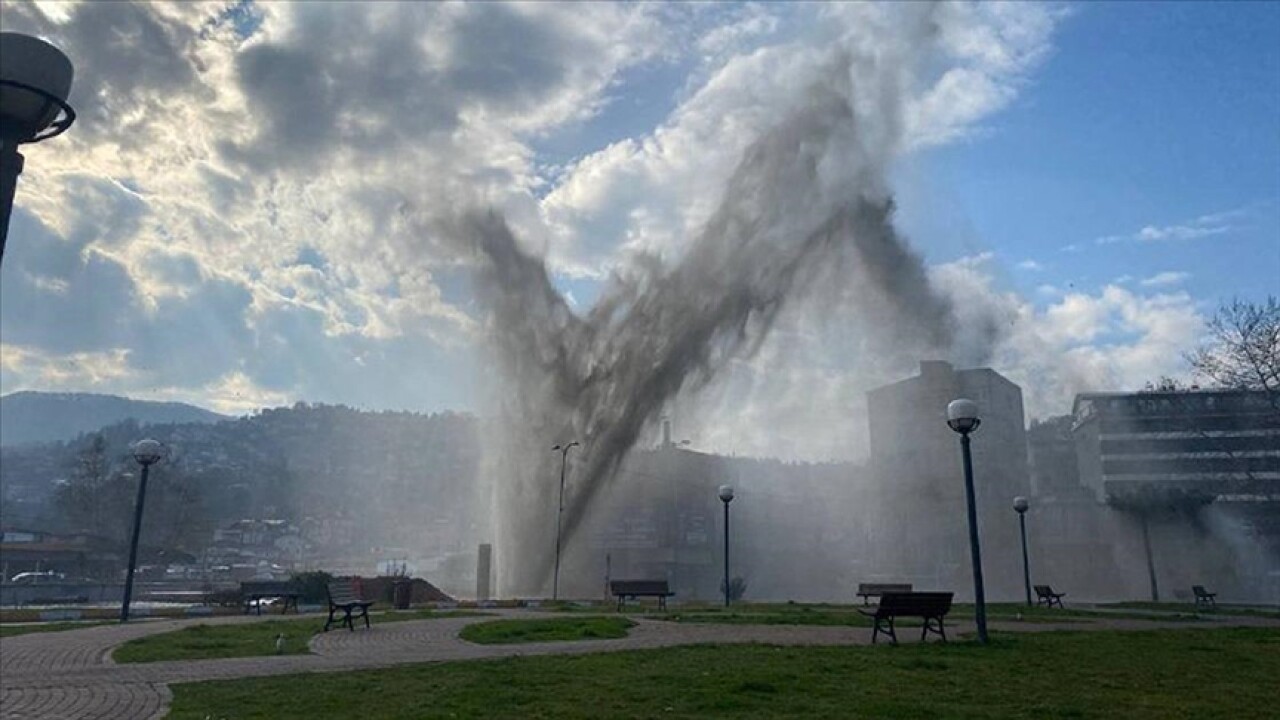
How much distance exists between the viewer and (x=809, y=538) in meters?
110

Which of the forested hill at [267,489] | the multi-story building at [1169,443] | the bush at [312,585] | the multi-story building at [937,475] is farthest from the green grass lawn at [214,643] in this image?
the forested hill at [267,489]

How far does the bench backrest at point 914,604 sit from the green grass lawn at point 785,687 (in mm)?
1190

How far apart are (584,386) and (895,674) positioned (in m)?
48.2

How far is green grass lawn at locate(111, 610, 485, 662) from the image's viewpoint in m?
14.0

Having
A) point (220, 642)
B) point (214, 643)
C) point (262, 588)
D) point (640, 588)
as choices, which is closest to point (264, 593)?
point (262, 588)

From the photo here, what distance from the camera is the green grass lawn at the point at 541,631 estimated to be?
54.8 feet

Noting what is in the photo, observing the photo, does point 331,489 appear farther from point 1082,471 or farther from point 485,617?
point 485,617

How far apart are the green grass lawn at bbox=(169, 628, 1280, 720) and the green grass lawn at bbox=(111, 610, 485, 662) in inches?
147

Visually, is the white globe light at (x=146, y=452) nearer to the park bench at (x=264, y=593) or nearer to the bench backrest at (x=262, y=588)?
the park bench at (x=264, y=593)

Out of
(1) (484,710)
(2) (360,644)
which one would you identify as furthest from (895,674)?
(2) (360,644)

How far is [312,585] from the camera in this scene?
1337 inches

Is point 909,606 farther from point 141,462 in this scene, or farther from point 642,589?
point 141,462

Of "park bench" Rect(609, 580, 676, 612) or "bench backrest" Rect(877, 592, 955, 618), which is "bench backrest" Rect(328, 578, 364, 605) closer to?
"park bench" Rect(609, 580, 676, 612)

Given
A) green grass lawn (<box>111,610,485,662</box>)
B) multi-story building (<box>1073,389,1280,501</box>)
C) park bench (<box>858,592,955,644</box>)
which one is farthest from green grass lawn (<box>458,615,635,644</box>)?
multi-story building (<box>1073,389,1280,501</box>)
